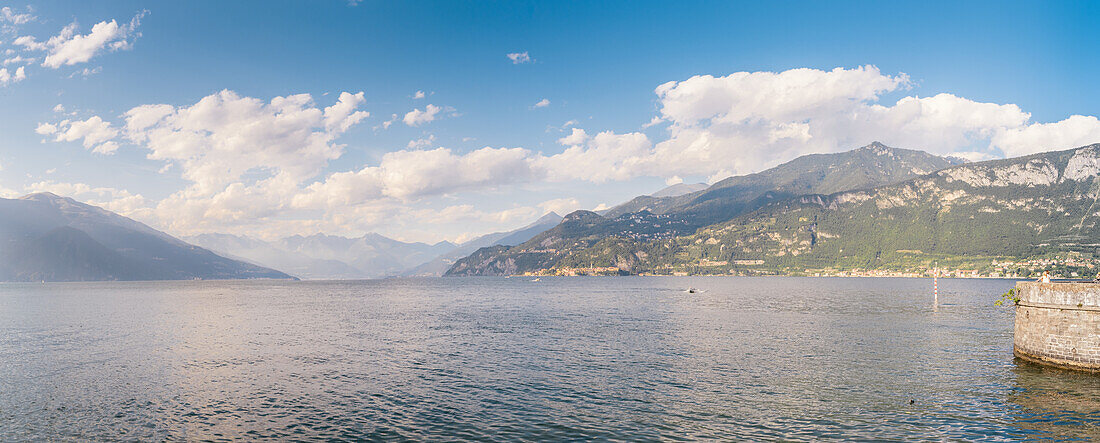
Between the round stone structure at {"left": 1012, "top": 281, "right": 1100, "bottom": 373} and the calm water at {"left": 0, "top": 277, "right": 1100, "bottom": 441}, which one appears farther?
the round stone structure at {"left": 1012, "top": 281, "right": 1100, "bottom": 373}

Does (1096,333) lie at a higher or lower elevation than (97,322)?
higher

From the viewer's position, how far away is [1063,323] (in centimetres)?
4169

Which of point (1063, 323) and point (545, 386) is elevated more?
point (1063, 323)

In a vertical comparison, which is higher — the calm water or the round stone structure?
the round stone structure

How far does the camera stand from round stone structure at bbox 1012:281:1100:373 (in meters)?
40.0

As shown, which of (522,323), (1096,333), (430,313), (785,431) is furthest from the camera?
(430,313)

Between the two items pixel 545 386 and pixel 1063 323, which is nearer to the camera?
pixel 1063 323

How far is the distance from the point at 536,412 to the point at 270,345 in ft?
157

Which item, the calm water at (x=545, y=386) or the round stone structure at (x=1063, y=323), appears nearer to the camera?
the calm water at (x=545, y=386)

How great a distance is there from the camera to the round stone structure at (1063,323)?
40.0 m

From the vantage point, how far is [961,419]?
32625 mm

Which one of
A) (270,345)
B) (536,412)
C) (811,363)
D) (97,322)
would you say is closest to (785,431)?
(536,412)

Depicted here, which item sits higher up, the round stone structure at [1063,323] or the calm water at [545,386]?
the round stone structure at [1063,323]

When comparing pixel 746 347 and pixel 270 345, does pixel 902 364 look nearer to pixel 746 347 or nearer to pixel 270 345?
pixel 746 347
